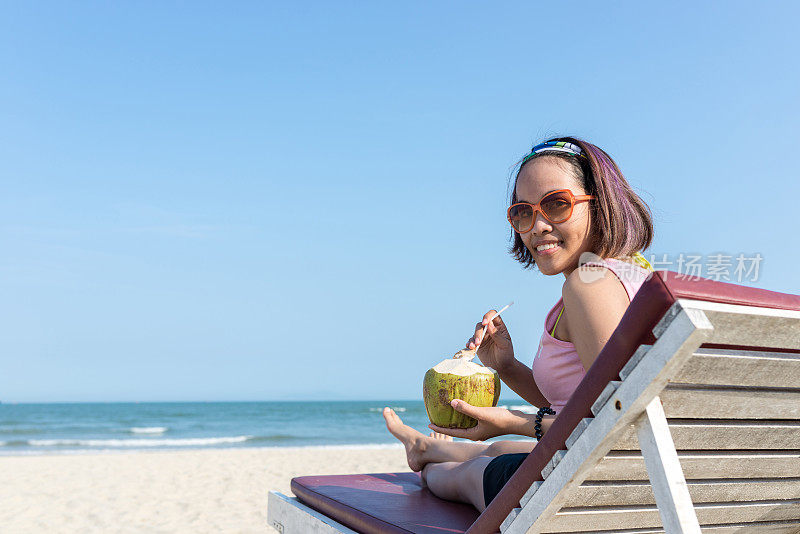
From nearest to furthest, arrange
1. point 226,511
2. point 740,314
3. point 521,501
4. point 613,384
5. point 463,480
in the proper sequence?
point 740,314, point 613,384, point 521,501, point 463,480, point 226,511

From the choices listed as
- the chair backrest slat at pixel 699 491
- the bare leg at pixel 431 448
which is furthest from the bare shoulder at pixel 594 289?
the bare leg at pixel 431 448

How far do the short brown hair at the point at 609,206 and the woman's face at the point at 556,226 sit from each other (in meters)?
0.03

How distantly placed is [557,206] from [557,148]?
0.77 feet

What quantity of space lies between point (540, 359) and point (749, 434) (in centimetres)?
71

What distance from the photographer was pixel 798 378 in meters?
1.50

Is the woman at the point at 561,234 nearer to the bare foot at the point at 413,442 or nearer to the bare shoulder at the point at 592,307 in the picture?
the bare shoulder at the point at 592,307

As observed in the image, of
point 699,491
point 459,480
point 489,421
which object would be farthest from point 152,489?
point 699,491

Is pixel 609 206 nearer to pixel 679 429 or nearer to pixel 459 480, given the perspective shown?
pixel 679 429

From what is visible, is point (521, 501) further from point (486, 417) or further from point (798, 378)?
point (798, 378)

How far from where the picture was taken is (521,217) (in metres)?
2.28

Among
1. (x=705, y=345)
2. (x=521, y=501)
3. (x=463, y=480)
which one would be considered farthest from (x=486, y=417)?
(x=705, y=345)

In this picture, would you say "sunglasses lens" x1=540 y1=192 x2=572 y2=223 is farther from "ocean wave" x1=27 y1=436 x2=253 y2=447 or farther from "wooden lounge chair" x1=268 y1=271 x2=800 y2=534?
"ocean wave" x1=27 y1=436 x2=253 y2=447

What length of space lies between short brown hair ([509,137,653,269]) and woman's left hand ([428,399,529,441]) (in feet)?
1.93

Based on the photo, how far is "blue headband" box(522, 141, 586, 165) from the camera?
2266mm
